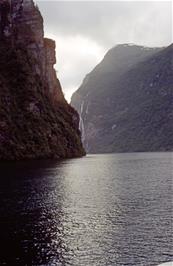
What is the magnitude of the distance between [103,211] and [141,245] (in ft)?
59.2

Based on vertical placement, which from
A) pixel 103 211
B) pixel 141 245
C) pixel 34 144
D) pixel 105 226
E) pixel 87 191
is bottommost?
pixel 34 144

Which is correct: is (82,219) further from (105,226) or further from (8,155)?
(8,155)

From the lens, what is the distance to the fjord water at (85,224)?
129ft

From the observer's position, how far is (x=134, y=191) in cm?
7975

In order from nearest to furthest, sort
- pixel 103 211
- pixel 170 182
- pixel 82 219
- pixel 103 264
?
pixel 103 264
pixel 82 219
pixel 103 211
pixel 170 182

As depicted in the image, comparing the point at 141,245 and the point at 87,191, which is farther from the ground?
the point at 141,245

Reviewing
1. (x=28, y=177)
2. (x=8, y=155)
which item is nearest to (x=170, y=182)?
(x=28, y=177)

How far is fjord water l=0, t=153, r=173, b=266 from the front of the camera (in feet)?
129

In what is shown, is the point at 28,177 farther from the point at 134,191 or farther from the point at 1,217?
the point at 1,217

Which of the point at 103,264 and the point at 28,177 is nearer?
the point at 103,264

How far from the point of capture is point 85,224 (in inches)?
2044

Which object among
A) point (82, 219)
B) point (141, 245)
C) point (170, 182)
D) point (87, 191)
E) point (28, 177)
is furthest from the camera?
point (28, 177)

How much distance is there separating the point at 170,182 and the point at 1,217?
4843 centimetres

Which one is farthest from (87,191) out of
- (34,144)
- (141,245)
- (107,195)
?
(34,144)
